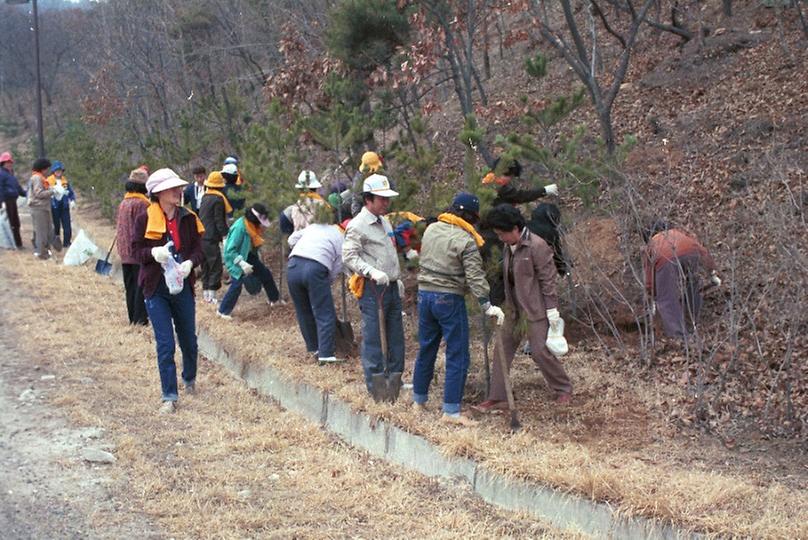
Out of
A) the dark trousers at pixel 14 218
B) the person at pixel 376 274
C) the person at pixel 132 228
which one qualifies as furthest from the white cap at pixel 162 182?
the dark trousers at pixel 14 218

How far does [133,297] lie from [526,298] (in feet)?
17.6

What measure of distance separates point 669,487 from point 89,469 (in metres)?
3.62

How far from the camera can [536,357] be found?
7352 millimetres

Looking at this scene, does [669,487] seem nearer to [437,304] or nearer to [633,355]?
[437,304]

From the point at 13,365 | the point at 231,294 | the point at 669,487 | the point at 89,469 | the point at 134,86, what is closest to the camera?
the point at 669,487

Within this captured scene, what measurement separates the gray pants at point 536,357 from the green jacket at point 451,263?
24.7 inches

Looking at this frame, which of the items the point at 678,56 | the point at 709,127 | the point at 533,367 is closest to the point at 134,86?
the point at 678,56

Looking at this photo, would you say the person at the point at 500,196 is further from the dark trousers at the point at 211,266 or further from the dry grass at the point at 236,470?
the dark trousers at the point at 211,266

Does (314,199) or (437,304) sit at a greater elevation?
(314,199)

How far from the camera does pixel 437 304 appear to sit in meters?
6.97

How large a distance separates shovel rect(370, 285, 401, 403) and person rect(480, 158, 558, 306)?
872mm

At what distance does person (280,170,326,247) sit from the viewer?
9252 mm

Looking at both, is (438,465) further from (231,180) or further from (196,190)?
(196,190)

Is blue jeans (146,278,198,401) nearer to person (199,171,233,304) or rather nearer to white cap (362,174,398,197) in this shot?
white cap (362,174,398,197)
